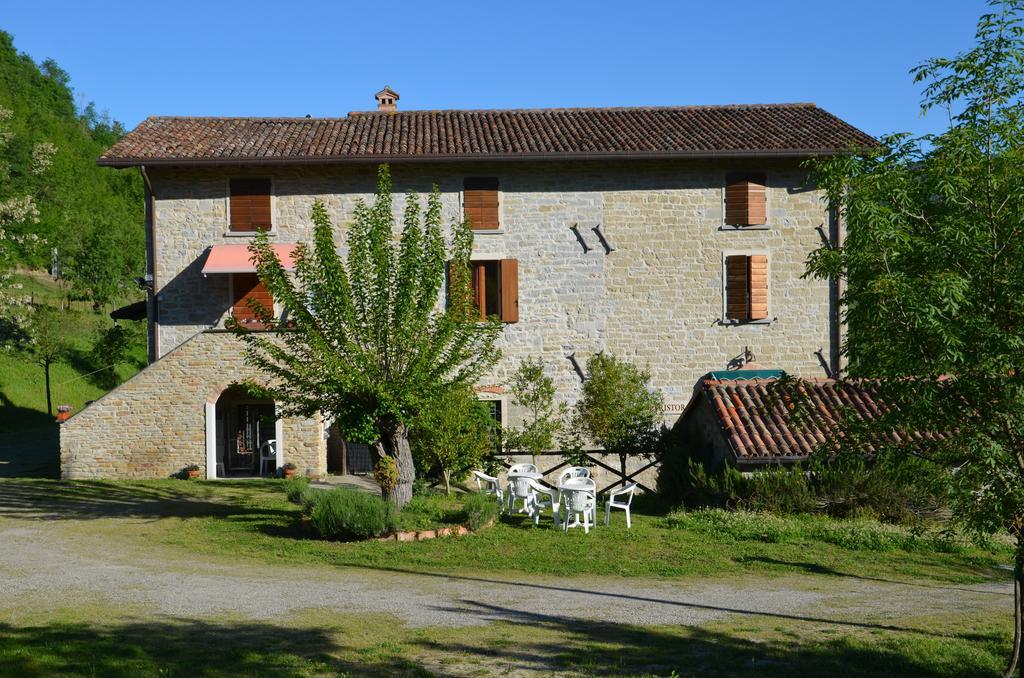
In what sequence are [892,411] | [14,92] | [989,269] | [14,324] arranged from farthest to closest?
[14,92], [14,324], [892,411], [989,269]

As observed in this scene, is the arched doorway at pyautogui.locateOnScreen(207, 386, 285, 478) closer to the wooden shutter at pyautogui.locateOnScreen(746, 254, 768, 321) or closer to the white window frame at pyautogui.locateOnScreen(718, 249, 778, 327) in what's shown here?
the white window frame at pyautogui.locateOnScreen(718, 249, 778, 327)

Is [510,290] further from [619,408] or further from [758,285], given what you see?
[758,285]

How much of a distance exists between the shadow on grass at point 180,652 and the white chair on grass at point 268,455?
14195 mm

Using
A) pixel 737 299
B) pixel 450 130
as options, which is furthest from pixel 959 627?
pixel 450 130

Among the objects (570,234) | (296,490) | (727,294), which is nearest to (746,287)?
(727,294)

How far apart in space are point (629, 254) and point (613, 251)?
0.42 m

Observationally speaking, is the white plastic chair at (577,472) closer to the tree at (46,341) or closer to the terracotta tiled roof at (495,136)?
the terracotta tiled roof at (495,136)

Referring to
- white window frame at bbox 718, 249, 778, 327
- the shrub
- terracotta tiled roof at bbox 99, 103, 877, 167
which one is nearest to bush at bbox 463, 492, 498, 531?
the shrub

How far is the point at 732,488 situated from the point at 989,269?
9.21 m

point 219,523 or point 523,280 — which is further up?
point 523,280

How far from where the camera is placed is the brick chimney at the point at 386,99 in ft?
91.2

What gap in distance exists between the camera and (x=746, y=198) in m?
23.9

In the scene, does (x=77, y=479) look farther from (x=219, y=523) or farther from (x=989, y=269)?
(x=989, y=269)

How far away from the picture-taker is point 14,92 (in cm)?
7069
